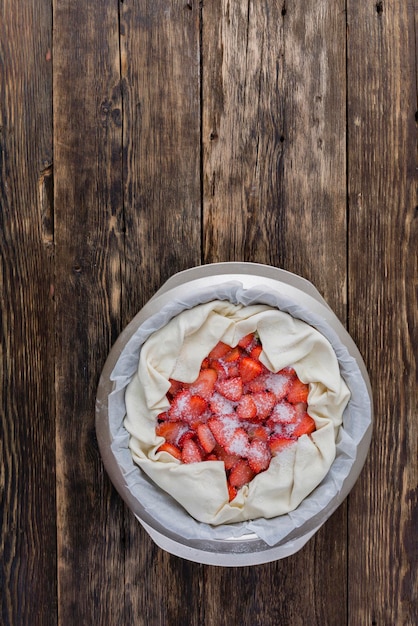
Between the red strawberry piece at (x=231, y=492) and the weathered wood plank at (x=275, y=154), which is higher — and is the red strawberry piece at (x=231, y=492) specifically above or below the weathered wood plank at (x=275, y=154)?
below

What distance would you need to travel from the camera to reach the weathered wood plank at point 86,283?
1210 mm

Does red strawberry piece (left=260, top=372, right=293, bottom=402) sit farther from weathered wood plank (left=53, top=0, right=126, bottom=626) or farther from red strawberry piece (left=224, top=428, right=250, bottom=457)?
weathered wood plank (left=53, top=0, right=126, bottom=626)

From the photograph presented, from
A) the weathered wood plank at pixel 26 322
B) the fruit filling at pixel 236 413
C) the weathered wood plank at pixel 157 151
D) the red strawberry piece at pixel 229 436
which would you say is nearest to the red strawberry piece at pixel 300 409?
the fruit filling at pixel 236 413

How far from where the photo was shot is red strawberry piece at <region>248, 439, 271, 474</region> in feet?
3.51

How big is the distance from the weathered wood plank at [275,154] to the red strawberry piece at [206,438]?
0.34m

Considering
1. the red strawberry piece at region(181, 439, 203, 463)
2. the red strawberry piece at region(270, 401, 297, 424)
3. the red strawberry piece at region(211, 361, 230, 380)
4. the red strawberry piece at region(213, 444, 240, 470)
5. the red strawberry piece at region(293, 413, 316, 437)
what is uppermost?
the red strawberry piece at region(211, 361, 230, 380)

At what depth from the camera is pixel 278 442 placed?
1067 mm

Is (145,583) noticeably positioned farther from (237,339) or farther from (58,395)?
(237,339)

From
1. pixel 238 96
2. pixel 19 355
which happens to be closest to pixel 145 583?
pixel 19 355

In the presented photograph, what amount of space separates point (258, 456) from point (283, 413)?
9cm

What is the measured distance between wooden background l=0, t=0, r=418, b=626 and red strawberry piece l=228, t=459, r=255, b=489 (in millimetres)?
273

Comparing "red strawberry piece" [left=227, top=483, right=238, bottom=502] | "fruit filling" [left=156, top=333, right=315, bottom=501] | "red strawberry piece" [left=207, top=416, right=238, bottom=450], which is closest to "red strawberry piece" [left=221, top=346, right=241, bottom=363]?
"fruit filling" [left=156, top=333, right=315, bottom=501]

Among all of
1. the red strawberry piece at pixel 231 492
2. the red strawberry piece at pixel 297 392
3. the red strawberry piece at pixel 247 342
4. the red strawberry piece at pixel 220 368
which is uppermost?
the red strawberry piece at pixel 247 342

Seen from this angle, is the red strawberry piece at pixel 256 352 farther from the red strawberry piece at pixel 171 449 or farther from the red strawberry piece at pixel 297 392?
the red strawberry piece at pixel 171 449
